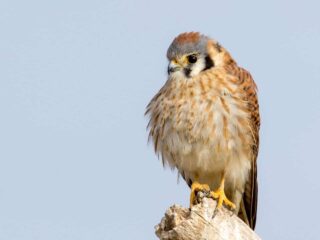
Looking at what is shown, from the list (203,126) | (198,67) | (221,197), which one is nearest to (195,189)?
(221,197)

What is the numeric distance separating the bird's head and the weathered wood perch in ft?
5.79

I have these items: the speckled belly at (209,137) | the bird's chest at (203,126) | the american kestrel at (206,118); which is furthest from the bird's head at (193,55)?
the speckled belly at (209,137)

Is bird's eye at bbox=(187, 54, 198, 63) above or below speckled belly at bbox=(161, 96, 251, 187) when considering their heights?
above

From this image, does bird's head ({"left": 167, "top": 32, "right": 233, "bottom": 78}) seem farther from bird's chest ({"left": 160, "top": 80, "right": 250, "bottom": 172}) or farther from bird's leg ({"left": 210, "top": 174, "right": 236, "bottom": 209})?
bird's leg ({"left": 210, "top": 174, "right": 236, "bottom": 209})

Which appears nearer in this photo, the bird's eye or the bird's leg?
the bird's leg

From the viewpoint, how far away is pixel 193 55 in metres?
6.31

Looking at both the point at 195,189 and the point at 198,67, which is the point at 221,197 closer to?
the point at 195,189

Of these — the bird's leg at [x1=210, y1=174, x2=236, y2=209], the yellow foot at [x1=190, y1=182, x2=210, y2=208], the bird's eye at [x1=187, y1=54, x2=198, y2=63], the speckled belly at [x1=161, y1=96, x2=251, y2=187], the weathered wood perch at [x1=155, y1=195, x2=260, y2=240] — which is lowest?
the weathered wood perch at [x1=155, y1=195, x2=260, y2=240]

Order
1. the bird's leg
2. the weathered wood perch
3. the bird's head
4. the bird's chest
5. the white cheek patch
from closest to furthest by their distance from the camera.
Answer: the weathered wood perch < the bird's leg < the bird's chest < the bird's head < the white cheek patch

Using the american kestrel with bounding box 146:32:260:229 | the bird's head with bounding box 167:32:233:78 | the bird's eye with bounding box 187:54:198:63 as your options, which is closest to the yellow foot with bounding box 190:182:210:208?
the american kestrel with bounding box 146:32:260:229

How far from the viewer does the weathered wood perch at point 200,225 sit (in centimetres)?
449

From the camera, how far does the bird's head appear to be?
20.4 ft

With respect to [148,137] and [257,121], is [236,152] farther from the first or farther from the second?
[148,137]

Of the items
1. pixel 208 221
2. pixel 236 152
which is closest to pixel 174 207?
pixel 208 221
